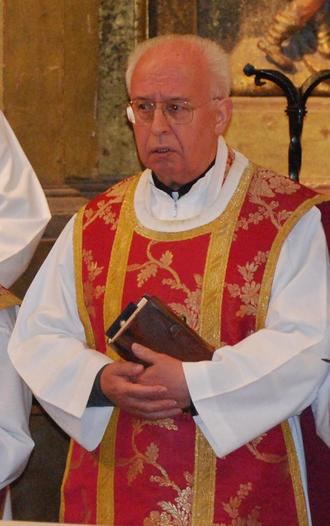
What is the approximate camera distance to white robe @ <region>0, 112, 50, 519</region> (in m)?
5.00

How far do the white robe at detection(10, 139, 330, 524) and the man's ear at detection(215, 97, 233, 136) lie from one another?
10cm

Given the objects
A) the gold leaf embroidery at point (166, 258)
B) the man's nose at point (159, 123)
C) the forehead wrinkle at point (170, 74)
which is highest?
the forehead wrinkle at point (170, 74)

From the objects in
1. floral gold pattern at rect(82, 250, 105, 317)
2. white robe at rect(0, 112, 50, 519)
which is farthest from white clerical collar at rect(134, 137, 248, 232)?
white robe at rect(0, 112, 50, 519)

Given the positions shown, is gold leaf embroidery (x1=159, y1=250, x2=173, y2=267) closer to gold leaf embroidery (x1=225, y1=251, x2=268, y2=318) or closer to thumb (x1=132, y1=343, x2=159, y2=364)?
gold leaf embroidery (x1=225, y1=251, x2=268, y2=318)

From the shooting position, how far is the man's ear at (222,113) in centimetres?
471

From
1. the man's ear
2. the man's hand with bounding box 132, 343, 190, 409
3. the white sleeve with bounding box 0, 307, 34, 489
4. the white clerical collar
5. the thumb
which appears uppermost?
the man's ear

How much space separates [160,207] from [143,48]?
56 centimetres

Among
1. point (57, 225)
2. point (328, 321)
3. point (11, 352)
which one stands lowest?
point (57, 225)

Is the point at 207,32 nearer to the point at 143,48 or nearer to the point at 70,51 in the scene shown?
the point at 70,51

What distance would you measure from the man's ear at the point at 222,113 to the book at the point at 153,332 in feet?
2.72

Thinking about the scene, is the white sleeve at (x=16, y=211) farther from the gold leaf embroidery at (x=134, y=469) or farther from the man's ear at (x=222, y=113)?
the gold leaf embroidery at (x=134, y=469)

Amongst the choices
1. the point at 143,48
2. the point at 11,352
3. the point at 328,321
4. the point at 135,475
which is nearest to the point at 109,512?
the point at 135,475

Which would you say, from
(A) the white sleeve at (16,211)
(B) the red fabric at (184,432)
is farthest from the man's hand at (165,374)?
(A) the white sleeve at (16,211)

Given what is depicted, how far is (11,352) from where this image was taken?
4.68 metres
